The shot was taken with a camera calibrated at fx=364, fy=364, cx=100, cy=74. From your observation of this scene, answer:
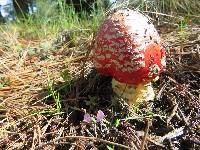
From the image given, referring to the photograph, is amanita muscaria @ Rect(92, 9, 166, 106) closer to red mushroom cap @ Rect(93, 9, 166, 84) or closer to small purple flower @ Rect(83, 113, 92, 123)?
red mushroom cap @ Rect(93, 9, 166, 84)

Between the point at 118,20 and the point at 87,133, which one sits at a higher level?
the point at 118,20

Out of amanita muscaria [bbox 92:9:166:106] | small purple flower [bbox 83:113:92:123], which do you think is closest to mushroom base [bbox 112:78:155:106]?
amanita muscaria [bbox 92:9:166:106]

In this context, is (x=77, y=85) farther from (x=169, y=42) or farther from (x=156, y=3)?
(x=156, y=3)

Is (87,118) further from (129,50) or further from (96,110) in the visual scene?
(129,50)

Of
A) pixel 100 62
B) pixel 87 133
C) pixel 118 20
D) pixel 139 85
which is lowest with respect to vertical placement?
pixel 87 133

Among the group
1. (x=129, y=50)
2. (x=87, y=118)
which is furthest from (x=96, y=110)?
(x=129, y=50)

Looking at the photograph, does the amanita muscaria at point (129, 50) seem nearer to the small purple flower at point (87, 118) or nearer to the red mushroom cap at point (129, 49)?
the red mushroom cap at point (129, 49)

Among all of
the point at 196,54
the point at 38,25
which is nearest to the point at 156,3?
the point at 196,54
